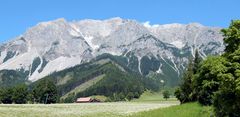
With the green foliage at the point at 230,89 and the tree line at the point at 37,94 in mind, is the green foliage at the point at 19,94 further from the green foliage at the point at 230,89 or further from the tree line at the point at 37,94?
the green foliage at the point at 230,89

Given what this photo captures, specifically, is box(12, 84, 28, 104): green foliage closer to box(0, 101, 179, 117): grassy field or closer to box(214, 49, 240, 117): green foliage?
box(0, 101, 179, 117): grassy field

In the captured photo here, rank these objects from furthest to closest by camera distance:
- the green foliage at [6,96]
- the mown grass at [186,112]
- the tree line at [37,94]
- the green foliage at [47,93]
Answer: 1. the green foliage at [6,96]
2. the tree line at [37,94]
3. the green foliage at [47,93]
4. the mown grass at [186,112]

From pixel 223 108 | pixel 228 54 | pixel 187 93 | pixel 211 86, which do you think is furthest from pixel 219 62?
pixel 187 93

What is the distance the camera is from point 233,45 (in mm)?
48094

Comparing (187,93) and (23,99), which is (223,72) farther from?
(23,99)

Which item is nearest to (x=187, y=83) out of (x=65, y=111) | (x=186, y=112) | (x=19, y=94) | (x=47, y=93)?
(x=65, y=111)

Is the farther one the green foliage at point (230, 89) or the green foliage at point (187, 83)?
the green foliage at point (187, 83)

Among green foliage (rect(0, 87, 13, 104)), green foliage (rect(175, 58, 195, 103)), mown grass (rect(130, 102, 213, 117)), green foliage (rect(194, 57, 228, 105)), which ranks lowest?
mown grass (rect(130, 102, 213, 117))

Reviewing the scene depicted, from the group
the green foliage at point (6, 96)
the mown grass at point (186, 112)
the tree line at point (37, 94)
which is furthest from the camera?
the green foliage at point (6, 96)

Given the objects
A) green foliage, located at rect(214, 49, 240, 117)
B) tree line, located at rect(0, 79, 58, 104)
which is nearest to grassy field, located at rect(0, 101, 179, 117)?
green foliage, located at rect(214, 49, 240, 117)

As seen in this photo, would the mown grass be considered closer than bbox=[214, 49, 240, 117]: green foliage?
No

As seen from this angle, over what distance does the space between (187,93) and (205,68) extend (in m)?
40.0

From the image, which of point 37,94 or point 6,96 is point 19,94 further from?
point 37,94

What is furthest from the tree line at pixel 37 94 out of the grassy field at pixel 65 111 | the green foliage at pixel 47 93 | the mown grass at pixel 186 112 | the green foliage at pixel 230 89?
the green foliage at pixel 230 89
